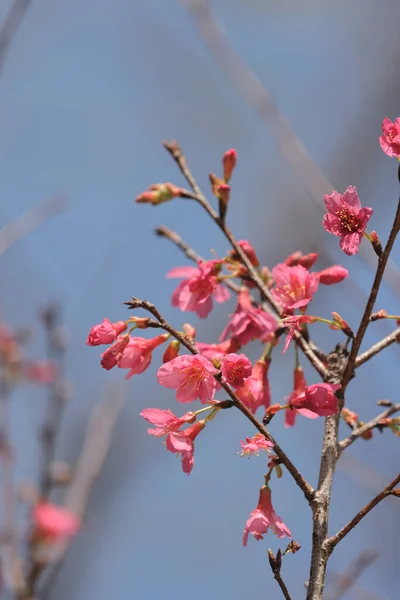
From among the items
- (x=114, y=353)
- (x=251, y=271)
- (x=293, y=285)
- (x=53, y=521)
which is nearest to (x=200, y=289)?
(x=251, y=271)

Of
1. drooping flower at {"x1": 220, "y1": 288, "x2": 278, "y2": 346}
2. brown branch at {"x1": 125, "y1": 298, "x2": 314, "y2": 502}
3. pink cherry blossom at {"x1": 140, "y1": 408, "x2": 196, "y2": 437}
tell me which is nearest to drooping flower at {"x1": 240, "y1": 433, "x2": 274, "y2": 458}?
brown branch at {"x1": 125, "y1": 298, "x2": 314, "y2": 502}

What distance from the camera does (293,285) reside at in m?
1.26

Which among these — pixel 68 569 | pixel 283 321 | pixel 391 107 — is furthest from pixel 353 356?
pixel 68 569

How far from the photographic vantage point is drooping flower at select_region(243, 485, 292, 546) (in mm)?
1079

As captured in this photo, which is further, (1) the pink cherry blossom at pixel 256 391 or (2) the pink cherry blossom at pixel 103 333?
(1) the pink cherry blossom at pixel 256 391

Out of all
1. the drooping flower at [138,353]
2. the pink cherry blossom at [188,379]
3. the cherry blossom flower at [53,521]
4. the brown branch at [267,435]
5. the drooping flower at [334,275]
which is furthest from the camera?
the cherry blossom flower at [53,521]

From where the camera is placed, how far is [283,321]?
108cm

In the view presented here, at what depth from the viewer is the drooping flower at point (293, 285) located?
4.06ft

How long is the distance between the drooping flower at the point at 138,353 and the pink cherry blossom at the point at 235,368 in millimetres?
189

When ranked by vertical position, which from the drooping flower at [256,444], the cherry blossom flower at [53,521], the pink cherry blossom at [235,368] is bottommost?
the drooping flower at [256,444]

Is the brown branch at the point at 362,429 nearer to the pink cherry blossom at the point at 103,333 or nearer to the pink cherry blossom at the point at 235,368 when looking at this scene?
the pink cherry blossom at the point at 235,368

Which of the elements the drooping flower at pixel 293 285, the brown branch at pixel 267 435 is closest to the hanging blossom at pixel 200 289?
the drooping flower at pixel 293 285

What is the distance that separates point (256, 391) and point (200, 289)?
0.88 ft

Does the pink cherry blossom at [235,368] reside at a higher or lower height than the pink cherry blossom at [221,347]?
lower
